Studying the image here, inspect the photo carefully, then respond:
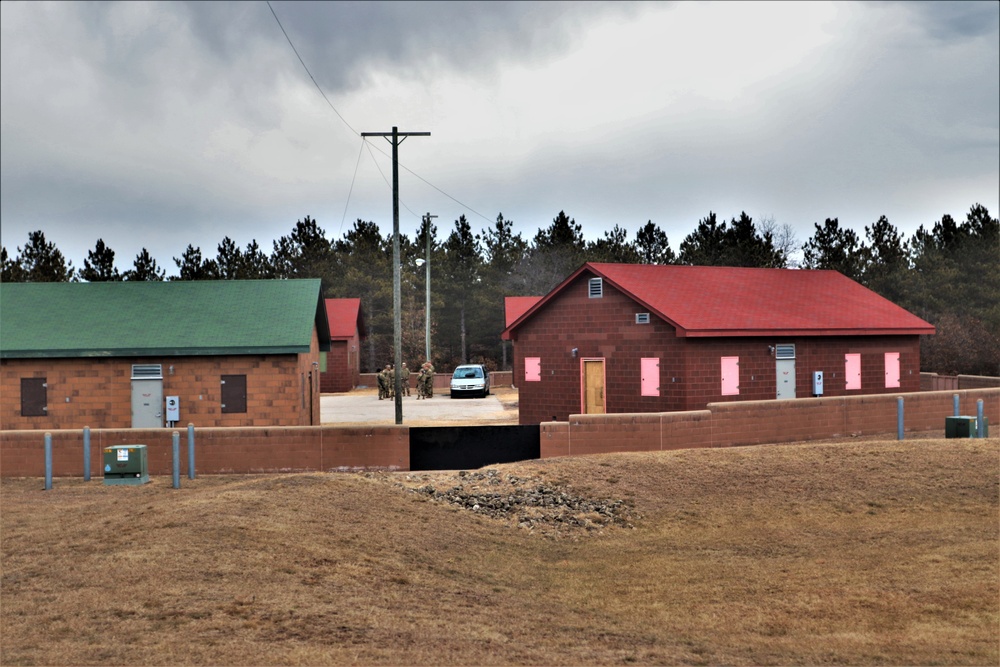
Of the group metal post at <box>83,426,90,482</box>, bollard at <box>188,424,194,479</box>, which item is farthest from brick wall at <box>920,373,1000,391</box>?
metal post at <box>83,426,90,482</box>

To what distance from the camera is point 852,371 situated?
32.9 metres

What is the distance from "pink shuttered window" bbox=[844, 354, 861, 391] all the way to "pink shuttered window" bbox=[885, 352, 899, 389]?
4.78ft

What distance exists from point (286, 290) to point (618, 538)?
1990cm

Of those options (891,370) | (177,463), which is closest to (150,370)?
(177,463)

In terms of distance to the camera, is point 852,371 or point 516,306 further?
point 516,306

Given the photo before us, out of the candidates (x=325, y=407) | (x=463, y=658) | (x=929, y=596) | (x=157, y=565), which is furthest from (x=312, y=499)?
(x=325, y=407)

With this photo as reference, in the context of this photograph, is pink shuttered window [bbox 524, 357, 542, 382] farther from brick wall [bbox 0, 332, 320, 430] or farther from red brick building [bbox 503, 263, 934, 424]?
brick wall [bbox 0, 332, 320, 430]

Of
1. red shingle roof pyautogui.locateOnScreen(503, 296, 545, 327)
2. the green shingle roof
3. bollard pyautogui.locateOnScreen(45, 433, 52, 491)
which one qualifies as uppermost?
red shingle roof pyautogui.locateOnScreen(503, 296, 545, 327)

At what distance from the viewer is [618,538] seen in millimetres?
16609

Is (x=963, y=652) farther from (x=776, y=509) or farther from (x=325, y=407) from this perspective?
(x=325, y=407)

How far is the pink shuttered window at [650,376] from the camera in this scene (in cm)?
2975

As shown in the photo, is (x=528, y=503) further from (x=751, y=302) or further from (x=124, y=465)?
(x=751, y=302)

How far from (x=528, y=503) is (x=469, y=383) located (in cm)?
3147

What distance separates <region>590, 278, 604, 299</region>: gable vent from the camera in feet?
104
